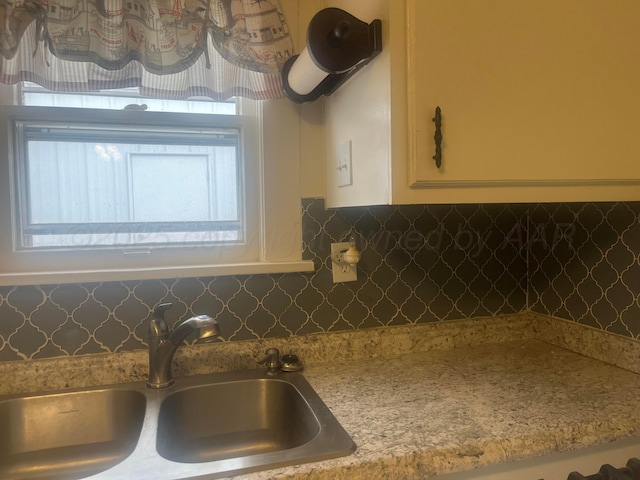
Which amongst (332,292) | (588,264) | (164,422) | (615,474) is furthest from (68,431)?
(588,264)

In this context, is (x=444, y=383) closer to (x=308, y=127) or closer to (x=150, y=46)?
(x=308, y=127)

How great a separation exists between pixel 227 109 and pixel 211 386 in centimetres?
83

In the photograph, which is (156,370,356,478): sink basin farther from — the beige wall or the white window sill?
the beige wall

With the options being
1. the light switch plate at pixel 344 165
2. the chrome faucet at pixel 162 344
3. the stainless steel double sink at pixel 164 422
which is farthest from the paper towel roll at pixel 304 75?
the stainless steel double sink at pixel 164 422

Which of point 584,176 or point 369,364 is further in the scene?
point 369,364

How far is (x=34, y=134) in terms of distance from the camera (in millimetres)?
1209

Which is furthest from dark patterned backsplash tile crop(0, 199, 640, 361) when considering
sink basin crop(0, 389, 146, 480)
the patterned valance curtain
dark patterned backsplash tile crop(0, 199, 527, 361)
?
the patterned valance curtain

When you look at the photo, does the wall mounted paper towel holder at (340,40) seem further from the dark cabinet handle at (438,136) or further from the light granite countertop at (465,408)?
the light granite countertop at (465,408)

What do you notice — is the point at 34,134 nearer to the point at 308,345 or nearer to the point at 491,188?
the point at 308,345

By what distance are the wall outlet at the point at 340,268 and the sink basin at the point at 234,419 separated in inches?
14.5

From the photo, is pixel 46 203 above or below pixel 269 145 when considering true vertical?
below

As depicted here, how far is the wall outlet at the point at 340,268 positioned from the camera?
137 centimetres

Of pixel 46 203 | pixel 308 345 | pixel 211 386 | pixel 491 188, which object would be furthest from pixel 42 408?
pixel 491 188

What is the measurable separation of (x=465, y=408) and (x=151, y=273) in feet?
2.90
